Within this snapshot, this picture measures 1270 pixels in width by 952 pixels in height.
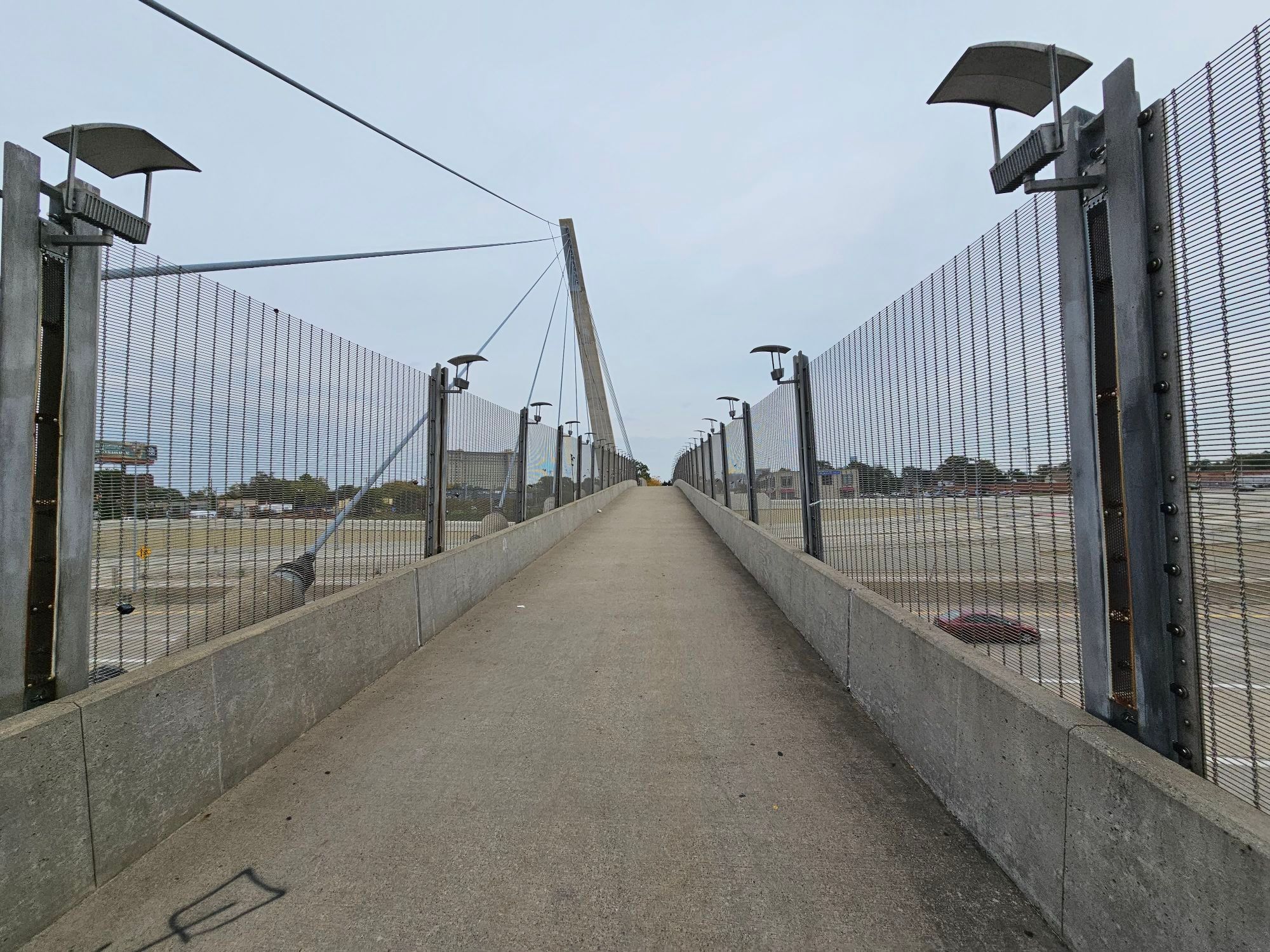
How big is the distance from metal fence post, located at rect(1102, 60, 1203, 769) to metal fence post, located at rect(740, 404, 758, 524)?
755cm

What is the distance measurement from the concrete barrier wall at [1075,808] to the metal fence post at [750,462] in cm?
611

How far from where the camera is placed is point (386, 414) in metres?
5.96

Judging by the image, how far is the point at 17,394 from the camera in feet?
8.71

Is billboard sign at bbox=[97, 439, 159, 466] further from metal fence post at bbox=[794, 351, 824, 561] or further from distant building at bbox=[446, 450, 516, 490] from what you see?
metal fence post at bbox=[794, 351, 824, 561]

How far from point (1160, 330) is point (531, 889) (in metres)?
3.01

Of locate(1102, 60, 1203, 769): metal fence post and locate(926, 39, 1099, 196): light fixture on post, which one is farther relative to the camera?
locate(926, 39, 1099, 196): light fixture on post

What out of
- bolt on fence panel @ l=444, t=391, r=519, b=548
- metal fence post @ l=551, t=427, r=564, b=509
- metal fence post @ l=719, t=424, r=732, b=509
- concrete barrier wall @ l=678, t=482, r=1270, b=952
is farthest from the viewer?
metal fence post @ l=551, t=427, r=564, b=509

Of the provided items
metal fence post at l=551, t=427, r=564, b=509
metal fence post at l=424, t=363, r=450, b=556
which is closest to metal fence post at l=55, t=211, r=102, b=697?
metal fence post at l=424, t=363, r=450, b=556

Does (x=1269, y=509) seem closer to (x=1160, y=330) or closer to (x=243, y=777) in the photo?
(x=1160, y=330)

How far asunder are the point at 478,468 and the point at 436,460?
152cm

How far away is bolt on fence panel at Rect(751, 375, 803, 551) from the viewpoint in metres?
6.97

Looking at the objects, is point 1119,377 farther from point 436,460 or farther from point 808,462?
point 436,460

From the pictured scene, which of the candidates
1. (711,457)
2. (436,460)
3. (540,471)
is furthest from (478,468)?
(711,457)

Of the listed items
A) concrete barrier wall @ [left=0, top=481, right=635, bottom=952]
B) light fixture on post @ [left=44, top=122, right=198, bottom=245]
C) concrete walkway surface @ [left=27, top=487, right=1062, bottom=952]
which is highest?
light fixture on post @ [left=44, top=122, right=198, bottom=245]
